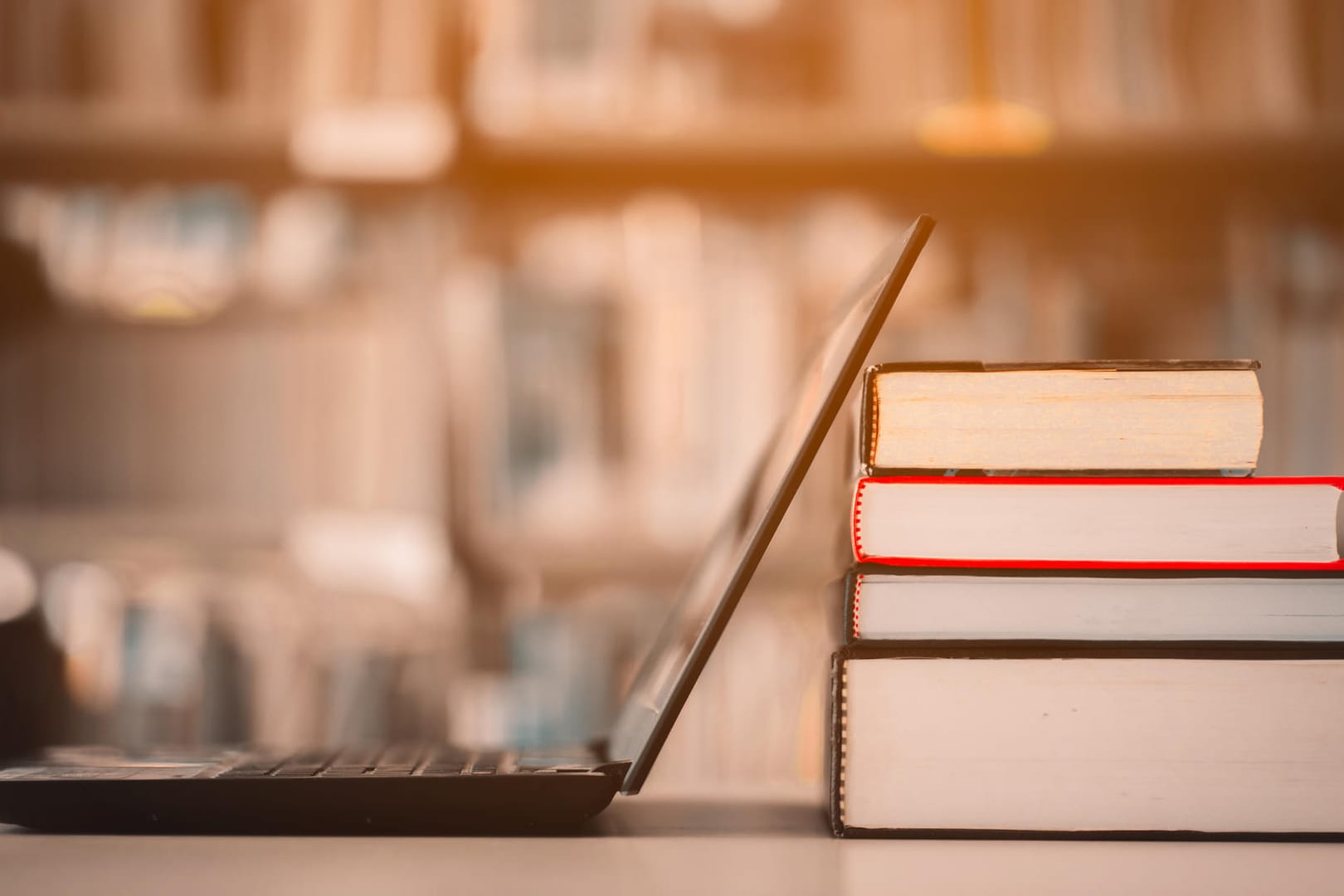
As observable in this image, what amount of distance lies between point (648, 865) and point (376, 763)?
0.15 metres

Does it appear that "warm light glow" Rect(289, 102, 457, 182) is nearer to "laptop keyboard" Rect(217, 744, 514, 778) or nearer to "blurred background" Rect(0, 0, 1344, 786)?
"blurred background" Rect(0, 0, 1344, 786)

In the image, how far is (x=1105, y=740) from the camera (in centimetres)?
45

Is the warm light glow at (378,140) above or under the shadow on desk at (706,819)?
above

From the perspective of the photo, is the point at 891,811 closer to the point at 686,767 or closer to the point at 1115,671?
the point at 1115,671

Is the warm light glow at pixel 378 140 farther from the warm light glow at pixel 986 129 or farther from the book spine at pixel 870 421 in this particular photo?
the book spine at pixel 870 421

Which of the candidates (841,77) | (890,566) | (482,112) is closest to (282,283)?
(482,112)

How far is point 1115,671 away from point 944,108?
105 centimetres

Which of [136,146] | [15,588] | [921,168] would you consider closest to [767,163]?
[921,168]

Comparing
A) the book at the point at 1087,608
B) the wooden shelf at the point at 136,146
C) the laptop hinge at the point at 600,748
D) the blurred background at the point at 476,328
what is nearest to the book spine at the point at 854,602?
the book at the point at 1087,608

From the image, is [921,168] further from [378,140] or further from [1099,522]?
[1099,522]

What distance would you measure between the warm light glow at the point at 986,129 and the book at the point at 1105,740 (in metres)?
1.01

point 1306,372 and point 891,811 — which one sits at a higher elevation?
point 1306,372

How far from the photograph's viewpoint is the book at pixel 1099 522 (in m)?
0.45

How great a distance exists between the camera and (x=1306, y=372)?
1.32m
